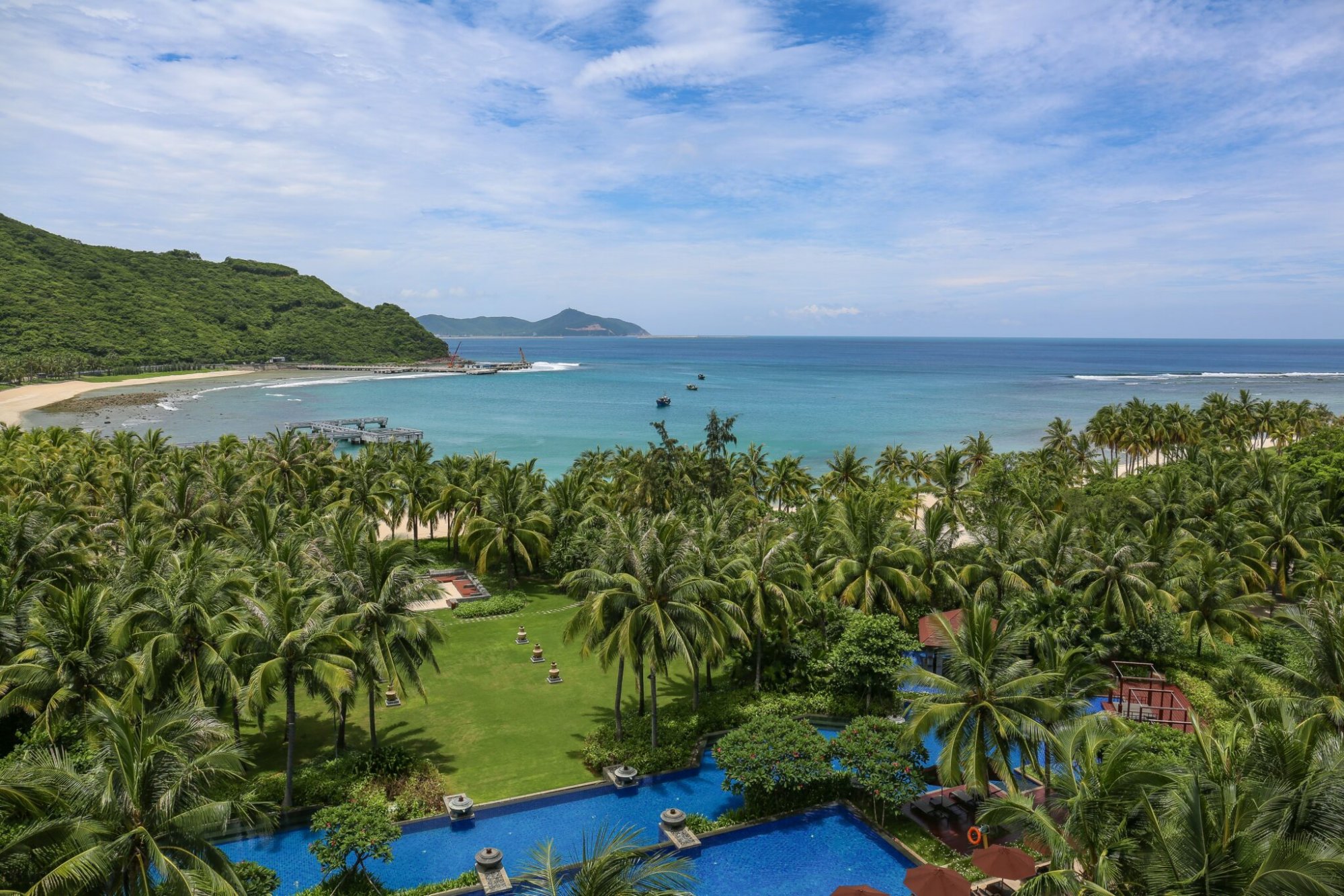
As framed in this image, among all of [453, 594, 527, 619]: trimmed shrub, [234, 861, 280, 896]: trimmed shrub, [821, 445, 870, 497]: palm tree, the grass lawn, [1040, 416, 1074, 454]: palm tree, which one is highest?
[1040, 416, 1074, 454]: palm tree

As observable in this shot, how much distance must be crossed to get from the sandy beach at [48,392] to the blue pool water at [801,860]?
347ft

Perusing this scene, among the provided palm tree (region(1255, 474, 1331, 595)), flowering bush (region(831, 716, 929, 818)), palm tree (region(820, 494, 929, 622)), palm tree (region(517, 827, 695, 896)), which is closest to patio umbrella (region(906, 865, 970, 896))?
flowering bush (region(831, 716, 929, 818))

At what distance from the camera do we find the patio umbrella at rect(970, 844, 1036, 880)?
58.6ft

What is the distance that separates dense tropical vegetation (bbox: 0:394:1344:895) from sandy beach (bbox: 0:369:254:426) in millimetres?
80960

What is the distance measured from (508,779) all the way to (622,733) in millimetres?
4022

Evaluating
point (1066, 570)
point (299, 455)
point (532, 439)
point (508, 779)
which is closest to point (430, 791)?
point (508, 779)

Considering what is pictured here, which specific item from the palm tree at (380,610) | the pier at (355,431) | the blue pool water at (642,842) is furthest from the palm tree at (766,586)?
the pier at (355,431)

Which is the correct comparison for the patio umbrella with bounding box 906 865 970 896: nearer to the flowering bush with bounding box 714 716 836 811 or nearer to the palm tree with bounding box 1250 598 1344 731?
the flowering bush with bounding box 714 716 836 811

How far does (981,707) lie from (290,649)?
1769 cm

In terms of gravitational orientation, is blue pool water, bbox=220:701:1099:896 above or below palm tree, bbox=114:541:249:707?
below

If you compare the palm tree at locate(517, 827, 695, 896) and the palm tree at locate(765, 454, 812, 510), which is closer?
the palm tree at locate(517, 827, 695, 896)

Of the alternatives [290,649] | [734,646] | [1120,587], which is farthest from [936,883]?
[1120,587]

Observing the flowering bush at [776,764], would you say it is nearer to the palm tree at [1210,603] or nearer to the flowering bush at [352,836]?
the flowering bush at [352,836]

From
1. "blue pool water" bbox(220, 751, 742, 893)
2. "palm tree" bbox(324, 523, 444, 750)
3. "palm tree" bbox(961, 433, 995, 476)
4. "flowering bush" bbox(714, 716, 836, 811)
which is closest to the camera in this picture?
"blue pool water" bbox(220, 751, 742, 893)
